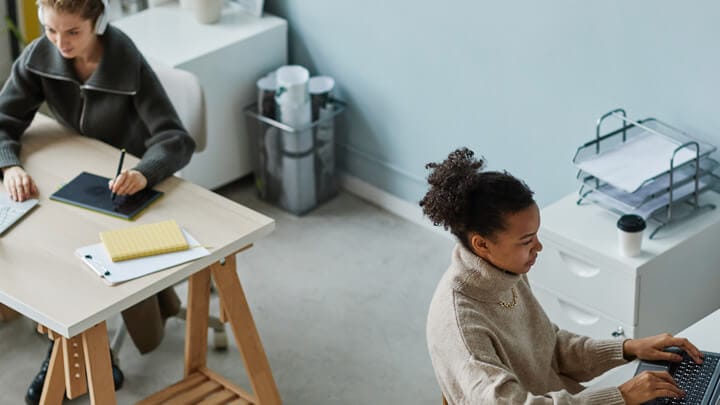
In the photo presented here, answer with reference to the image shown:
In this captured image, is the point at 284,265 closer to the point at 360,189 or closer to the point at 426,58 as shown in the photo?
the point at 360,189

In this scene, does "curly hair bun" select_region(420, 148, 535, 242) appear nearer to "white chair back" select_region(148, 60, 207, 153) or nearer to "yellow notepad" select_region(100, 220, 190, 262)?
"yellow notepad" select_region(100, 220, 190, 262)

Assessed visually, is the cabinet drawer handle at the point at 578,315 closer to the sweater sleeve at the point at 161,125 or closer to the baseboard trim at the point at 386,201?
the baseboard trim at the point at 386,201

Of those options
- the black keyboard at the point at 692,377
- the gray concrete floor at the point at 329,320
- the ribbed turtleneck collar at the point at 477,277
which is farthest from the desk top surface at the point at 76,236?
the black keyboard at the point at 692,377

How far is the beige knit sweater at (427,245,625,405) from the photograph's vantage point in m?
2.03

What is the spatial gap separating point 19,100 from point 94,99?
0.70 feet

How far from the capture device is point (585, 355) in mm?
2299

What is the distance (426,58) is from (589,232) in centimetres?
97

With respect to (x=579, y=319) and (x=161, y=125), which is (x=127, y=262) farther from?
(x=579, y=319)

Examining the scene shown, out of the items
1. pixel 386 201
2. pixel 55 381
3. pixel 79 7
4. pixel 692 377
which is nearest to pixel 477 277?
pixel 692 377

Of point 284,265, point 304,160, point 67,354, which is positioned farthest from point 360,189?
point 67,354

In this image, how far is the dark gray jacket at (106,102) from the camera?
3.11 m

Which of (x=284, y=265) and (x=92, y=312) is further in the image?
(x=284, y=265)

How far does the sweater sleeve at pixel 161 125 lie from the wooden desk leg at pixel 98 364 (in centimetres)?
57

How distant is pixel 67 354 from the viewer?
9.07ft
